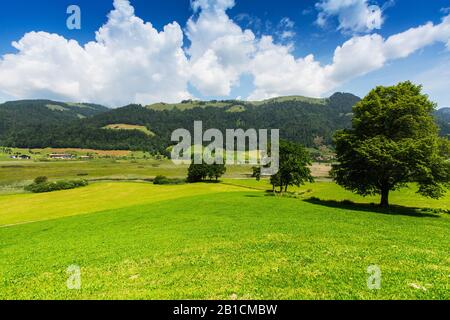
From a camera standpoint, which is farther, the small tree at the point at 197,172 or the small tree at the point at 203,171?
the small tree at the point at 203,171

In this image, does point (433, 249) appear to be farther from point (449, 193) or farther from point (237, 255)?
point (449, 193)

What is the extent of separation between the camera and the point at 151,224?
3092 centimetres

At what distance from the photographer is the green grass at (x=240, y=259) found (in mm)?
11125

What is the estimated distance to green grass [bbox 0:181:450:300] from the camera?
36.5 ft

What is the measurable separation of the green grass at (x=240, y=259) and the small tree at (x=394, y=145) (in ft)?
26.8

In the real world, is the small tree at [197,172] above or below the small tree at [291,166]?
below

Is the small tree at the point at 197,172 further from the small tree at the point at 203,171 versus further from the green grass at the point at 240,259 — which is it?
the green grass at the point at 240,259

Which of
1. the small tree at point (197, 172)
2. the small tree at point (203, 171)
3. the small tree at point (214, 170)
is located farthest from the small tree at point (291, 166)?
the small tree at point (197, 172)

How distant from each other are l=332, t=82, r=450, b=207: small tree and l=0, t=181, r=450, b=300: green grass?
26.8ft

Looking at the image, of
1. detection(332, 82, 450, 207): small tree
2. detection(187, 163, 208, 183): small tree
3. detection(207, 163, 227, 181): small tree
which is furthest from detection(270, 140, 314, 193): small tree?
detection(187, 163, 208, 183): small tree

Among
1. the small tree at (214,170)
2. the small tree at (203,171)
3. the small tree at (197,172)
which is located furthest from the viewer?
the small tree at (214,170)

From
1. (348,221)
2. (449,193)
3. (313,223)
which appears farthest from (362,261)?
(449,193)

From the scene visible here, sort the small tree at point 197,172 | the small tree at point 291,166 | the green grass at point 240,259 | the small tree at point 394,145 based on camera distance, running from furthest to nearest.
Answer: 1. the small tree at point 197,172
2. the small tree at point 291,166
3. the small tree at point 394,145
4. the green grass at point 240,259

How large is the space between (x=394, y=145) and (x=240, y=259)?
2758cm
